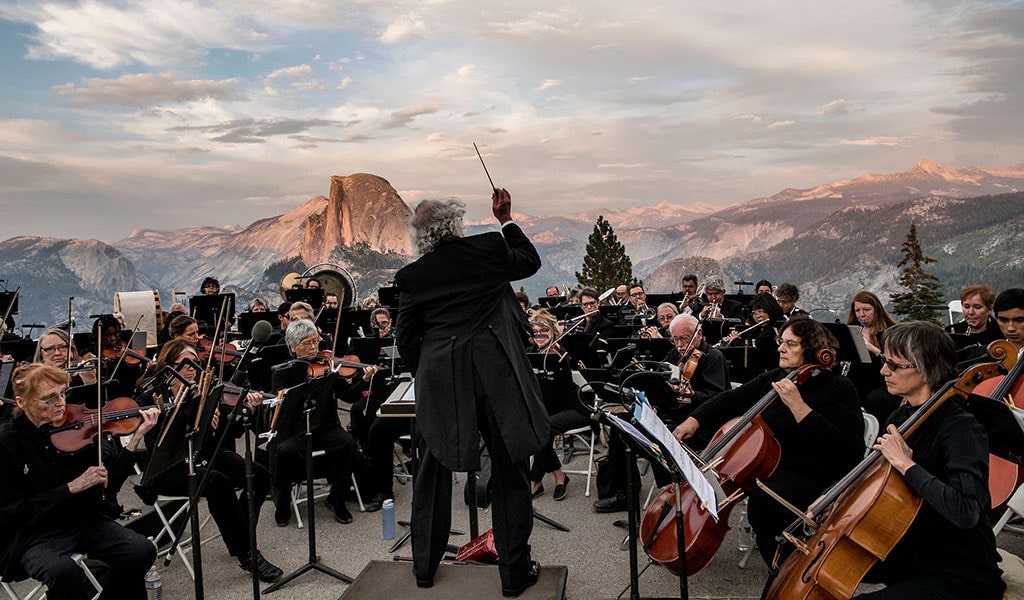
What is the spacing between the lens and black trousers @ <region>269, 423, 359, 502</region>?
529cm

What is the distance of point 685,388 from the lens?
5.21m

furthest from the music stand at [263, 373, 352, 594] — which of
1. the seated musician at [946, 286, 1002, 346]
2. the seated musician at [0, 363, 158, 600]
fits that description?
the seated musician at [946, 286, 1002, 346]

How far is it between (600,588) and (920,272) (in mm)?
15860

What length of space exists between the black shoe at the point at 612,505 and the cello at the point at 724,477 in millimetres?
1546

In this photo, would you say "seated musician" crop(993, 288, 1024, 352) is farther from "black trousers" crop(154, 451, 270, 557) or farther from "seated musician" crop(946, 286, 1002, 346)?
"black trousers" crop(154, 451, 270, 557)

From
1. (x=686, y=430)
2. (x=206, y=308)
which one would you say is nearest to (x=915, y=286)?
(x=686, y=430)

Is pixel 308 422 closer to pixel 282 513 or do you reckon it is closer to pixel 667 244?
pixel 282 513

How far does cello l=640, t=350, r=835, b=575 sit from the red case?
85cm

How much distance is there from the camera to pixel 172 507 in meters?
4.98

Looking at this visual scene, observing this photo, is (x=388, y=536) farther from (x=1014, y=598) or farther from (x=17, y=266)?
(x=17, y=266)

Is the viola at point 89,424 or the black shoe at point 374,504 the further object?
the black shoe at point 374,504

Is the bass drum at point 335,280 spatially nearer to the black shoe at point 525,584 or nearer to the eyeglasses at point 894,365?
the black shoe at point 525,584

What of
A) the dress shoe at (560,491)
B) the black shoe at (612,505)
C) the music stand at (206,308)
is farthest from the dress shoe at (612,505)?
the music stand at (206,308)

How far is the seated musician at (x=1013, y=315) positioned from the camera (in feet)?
14.4
